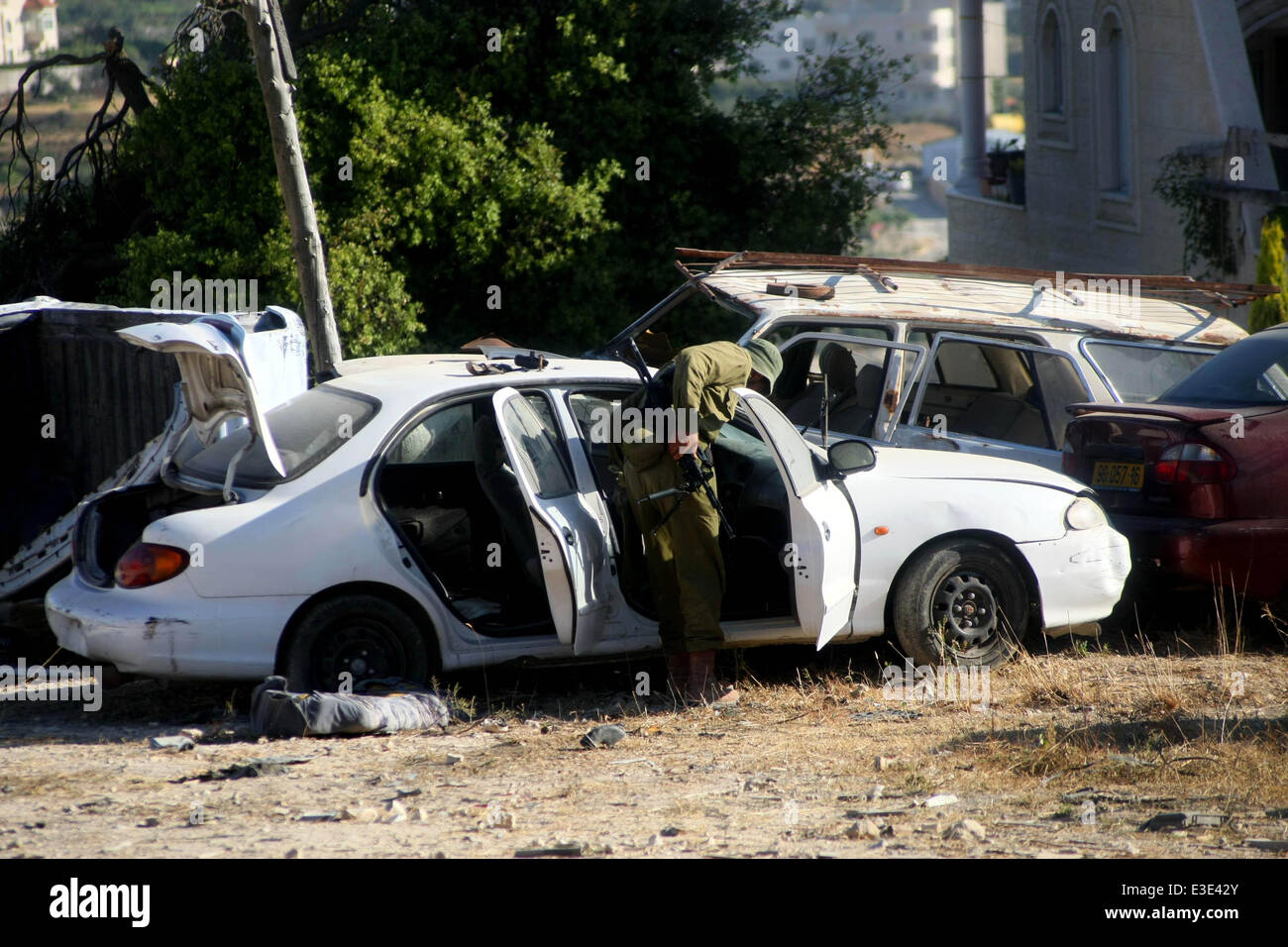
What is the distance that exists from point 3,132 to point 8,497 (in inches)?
354

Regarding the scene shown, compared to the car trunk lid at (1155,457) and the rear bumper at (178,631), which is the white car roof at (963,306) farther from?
the rear bumper at (178,631)

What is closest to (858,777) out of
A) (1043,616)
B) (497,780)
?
(497,780)

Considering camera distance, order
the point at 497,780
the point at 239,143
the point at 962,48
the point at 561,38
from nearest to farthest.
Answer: the point at 497,780
the point at 239,143
the point at 561,38
the point at 962,48

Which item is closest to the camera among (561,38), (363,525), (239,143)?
(363,525)

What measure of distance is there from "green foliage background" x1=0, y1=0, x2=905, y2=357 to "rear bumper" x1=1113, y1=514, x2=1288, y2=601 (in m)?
8.38

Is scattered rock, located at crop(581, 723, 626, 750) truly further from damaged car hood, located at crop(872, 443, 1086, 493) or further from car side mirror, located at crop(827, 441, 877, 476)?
damaged car hood, located at crop(872, 443, 1086, 493)

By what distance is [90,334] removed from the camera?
7750 millimetres

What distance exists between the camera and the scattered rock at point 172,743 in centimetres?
561

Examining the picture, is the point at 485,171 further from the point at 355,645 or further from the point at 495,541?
the point at 355,645

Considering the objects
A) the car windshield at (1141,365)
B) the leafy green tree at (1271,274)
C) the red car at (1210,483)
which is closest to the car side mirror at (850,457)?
the red car at (1210,483)

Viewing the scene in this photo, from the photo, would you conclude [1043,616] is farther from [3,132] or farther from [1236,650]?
[3,132]

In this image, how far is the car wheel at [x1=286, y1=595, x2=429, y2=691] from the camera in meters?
5.79

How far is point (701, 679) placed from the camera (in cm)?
620

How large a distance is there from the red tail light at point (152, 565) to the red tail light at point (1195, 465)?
15.5ft
